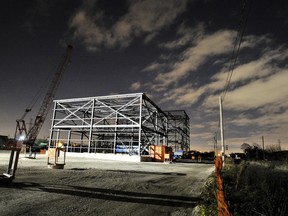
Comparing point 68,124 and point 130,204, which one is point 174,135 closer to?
point 68,124

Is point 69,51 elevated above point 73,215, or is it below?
above

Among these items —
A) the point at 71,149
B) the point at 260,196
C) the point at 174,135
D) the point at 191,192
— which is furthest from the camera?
the point at 174,135

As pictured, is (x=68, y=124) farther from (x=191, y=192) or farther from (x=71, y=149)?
(x=191, y=192)

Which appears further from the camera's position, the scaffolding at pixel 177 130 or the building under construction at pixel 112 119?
the scaffolding at pixel 177 130

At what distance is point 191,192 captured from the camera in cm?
738

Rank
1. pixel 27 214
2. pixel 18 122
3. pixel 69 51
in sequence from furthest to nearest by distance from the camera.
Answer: pixel 18 122 → pixel 69 51 → pixel 27 214

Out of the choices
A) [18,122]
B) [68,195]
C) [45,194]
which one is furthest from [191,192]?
[18,122]

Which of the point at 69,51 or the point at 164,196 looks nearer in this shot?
the point at 164,196

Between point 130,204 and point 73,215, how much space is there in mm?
1551

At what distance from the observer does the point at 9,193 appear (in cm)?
614

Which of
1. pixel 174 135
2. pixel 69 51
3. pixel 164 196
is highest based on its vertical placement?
pixel 69 51

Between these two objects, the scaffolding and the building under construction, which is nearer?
the building under construction

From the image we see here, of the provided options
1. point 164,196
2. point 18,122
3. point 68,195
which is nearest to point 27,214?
point 68,195

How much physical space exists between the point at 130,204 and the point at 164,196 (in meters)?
1.50
